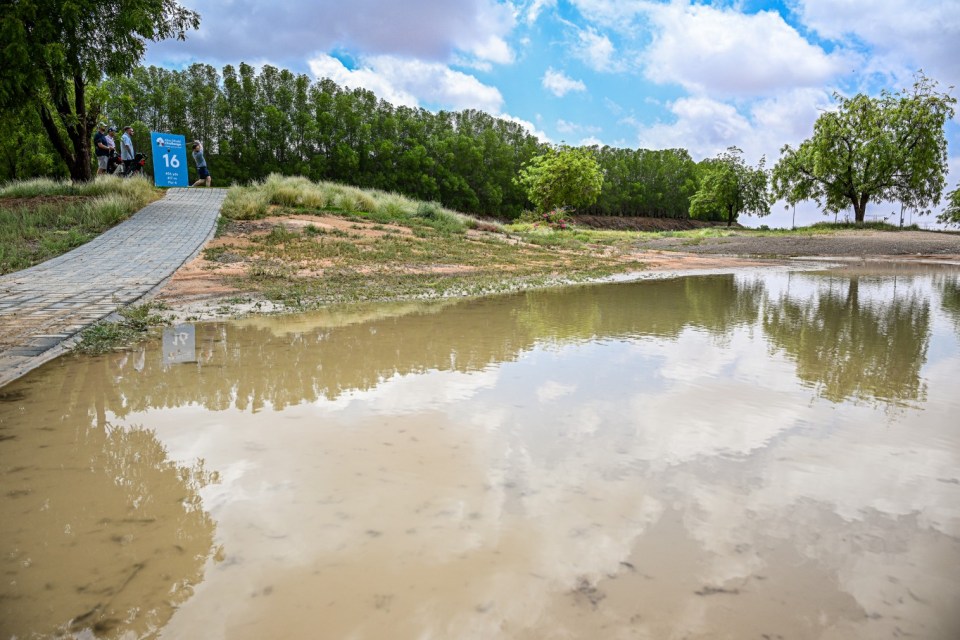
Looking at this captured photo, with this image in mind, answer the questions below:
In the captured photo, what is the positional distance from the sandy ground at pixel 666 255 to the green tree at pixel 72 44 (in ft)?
11.7

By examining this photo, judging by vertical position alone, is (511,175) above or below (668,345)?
above

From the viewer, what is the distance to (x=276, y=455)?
289 centimetres

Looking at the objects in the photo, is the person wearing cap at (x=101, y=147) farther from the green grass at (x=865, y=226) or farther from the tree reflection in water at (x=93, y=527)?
the green grass at (x=865, y=226)

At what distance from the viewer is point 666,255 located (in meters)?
19.0

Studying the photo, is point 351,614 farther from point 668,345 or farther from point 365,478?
point 668,345

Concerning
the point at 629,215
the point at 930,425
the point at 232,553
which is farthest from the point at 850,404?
the point at 629,215

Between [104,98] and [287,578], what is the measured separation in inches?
1002

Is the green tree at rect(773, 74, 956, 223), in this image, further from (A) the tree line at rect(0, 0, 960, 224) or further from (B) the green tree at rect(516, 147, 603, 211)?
(B) the green tree at rect(516, 147, 603, 211)

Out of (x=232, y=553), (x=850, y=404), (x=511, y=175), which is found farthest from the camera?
(x=511, y=175)

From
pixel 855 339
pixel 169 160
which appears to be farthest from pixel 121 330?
pixel 169 160

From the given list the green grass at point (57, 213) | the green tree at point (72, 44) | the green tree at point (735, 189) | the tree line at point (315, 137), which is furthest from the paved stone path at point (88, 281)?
the green tree at point (735, 189)

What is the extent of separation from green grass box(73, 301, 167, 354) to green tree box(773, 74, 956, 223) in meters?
41.2

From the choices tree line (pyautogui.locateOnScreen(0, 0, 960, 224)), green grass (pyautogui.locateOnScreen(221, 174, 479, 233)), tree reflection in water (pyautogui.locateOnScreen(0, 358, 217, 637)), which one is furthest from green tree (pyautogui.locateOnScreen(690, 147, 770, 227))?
tree reflection in water (pyautogui.locateOnScreen(0, 358, 217, 637))

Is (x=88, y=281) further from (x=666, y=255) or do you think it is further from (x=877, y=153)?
(x=877, y=153)
